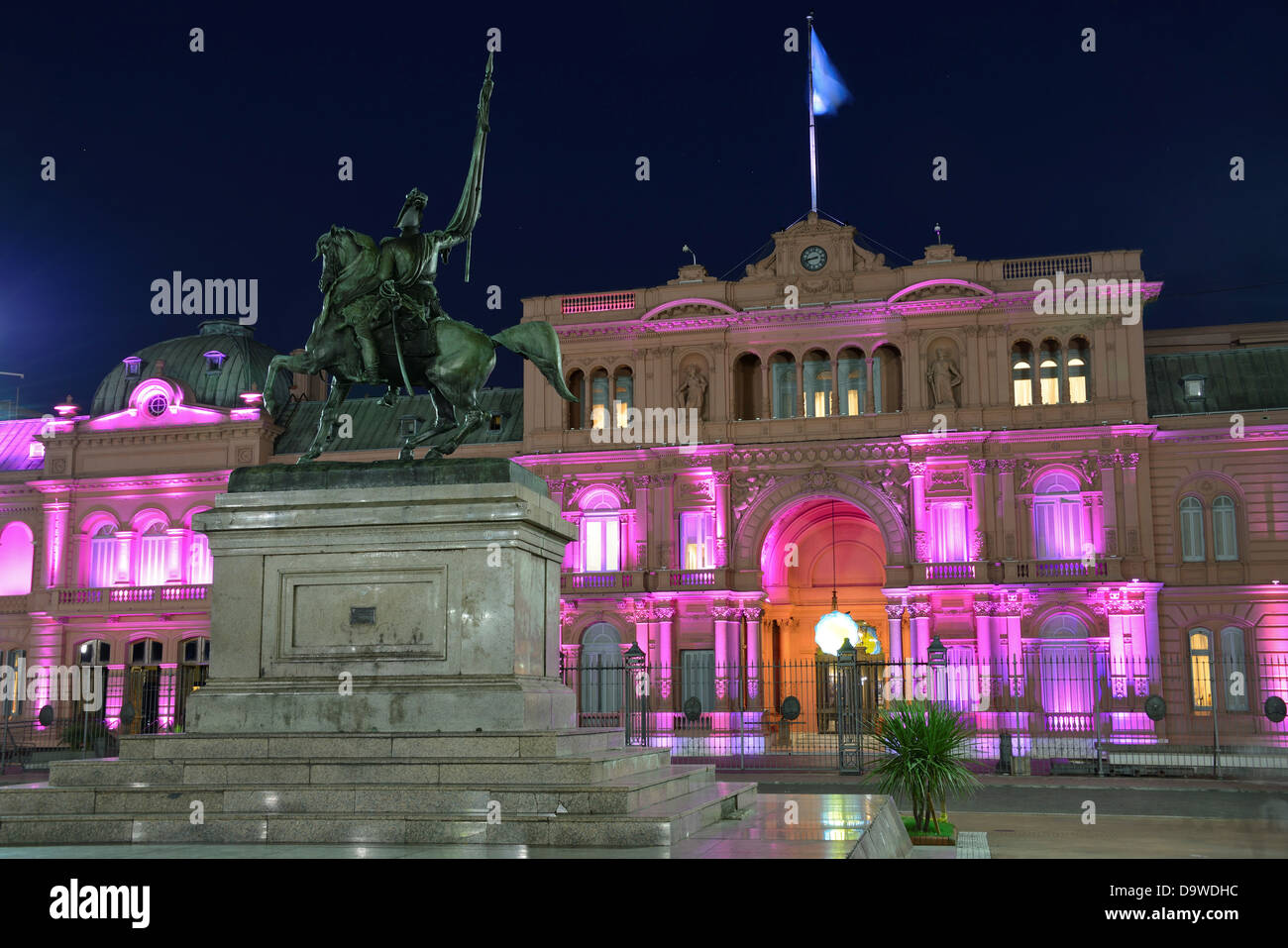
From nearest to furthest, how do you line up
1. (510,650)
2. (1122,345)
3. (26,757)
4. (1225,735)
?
(510,650), (26,757), (1225,735), (1122,345)

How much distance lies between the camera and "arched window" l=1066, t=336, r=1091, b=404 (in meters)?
43.3

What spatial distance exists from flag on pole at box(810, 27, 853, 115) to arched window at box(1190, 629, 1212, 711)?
70.1 feet

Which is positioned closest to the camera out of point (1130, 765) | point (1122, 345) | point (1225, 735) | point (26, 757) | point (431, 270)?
point (431, 270)

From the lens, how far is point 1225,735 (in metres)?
38.8

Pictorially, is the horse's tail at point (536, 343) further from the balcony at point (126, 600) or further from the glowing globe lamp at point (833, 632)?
the balcony at point (126, 600)

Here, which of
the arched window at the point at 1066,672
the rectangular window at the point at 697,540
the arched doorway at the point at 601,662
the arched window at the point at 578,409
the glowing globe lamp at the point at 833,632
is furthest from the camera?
the arched window at the point at 578,409

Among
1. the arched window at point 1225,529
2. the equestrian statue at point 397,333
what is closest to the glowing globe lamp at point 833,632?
the arched window at point 1225,529

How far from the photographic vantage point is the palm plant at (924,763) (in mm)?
13742

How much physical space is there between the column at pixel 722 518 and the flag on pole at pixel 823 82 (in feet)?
43.2

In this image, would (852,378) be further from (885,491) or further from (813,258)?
(813,258)

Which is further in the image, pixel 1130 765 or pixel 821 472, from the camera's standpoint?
pixel 821 472

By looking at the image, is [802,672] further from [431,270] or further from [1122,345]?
[431,270]

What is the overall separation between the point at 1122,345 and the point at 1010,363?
11.6 ft
